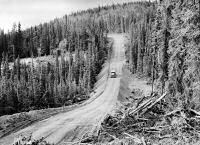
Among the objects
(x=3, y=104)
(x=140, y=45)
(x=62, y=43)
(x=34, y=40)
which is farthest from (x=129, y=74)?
(x=34, y=40)

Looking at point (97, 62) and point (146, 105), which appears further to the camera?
point (97, 62)

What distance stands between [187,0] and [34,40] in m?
151

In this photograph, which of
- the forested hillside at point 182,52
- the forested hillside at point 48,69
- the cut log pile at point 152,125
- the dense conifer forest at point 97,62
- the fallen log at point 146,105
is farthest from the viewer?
the forested hillside at point 48,69

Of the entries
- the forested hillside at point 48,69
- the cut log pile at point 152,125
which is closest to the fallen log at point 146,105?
the cut log pile at point 152,125

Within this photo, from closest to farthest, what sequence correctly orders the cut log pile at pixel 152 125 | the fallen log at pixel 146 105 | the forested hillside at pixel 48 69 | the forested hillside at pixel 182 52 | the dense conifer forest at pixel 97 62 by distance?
1. the cut log pile at pixel 152 125
2. the fallen log at pixel 146 105
3. the forested hillside at pixel 182 52
4. the dense conifer forest at pixel 97 62
5. the forested hillside at pixel 48 69

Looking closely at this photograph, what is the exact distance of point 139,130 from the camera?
32.3 ft

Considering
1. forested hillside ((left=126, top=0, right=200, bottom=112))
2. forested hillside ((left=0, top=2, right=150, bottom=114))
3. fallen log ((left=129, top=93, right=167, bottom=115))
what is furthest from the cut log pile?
forested hillside ((left=0, top=2, right=150, bottom=114))

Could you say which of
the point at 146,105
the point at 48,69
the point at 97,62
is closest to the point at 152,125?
the point at 146,105

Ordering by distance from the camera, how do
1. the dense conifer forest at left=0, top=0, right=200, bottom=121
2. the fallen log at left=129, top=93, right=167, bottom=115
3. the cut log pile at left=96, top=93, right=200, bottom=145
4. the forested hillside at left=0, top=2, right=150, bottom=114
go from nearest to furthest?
the cut log pile at left=96, top=93, right=200, bottom=145 < the fallen log at left=129, top=93, right=167, bottom=115 < the dense conifer forest at left=0, top=0, right=200, bottom=121 < the forested hillside at left=0, top=2, right=150, bottom=114

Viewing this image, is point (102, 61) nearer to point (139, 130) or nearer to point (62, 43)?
point (62, 43)

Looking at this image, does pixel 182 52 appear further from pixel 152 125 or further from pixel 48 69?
pixel 48 69

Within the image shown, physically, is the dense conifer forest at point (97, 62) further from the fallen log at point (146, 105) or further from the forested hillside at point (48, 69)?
the fallen log at point (146, 105)

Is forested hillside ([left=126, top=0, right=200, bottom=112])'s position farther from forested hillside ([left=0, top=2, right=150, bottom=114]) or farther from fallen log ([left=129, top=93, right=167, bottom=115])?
forested hillside ([left=0, top=2, right=150, bottom=114])

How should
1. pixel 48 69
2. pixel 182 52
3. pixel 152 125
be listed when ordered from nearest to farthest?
pixel 152 125 < pixel 182 52 < pixel 48 69
